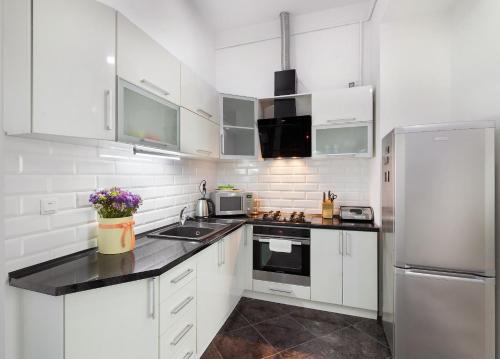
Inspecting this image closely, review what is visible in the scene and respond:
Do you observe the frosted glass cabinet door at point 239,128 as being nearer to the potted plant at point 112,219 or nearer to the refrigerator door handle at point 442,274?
the potted plant at point 112,219

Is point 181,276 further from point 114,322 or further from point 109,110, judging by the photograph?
point 109,110

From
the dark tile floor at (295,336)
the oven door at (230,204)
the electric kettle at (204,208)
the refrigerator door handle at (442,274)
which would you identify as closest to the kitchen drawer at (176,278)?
the dark tile floor at (295,336)

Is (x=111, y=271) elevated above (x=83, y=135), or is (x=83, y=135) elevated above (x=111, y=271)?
(x=83, y=135)

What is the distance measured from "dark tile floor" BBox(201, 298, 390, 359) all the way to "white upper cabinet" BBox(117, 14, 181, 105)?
6.57ft

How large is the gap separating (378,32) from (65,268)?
3.03 metres

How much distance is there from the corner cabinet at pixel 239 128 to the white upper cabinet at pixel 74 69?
1511mm

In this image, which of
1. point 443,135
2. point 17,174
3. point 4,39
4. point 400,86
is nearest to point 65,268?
point 17,174

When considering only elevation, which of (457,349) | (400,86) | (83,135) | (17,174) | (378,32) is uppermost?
(378,32)

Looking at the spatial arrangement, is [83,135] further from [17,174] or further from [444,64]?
[444,64]

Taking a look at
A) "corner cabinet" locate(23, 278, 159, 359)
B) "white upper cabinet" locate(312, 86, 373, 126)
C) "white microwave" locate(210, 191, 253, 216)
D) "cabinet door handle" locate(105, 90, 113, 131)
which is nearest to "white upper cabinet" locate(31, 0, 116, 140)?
"cabinet door handle" locate(105, 90, 113, 131)

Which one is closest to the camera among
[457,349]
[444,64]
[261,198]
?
[457,349]

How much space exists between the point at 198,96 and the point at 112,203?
1.24m

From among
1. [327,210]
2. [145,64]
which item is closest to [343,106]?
[327,210]

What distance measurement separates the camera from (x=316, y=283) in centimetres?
239
